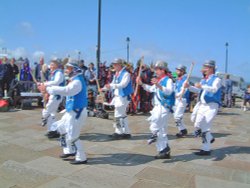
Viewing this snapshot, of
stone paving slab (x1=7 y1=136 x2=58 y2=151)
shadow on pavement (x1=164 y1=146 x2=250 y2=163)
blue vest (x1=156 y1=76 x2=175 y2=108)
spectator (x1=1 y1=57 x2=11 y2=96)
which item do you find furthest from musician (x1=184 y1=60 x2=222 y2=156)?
spectator (x1=1 y1=57 x2=11 y2=96)

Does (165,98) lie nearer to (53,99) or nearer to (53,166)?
(53,166)

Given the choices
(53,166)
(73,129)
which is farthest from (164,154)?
(53,166)

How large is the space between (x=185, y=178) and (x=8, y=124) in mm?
5340

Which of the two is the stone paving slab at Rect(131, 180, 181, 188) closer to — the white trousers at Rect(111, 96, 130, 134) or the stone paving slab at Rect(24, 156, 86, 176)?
the stone paving slab at Rect(24, 156, 86, 176)

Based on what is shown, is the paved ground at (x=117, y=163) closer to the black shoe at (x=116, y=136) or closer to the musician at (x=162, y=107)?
the black shoe at (x=116, y=136)

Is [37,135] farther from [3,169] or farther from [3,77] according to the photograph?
[3,77]

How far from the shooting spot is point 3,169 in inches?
198

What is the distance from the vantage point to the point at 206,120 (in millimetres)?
6387

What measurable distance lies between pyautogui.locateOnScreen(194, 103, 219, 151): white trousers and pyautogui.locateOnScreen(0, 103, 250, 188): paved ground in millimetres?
339

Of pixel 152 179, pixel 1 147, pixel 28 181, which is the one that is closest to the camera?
pixel 28 181

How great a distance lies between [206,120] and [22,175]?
3587 millimetres

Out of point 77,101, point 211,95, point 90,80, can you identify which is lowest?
point 77,101

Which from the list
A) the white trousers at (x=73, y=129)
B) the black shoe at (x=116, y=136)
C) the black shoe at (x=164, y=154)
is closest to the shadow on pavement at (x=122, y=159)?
the black shoe at (x=164, y=154)

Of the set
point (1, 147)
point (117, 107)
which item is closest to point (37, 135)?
point (1, 147)
